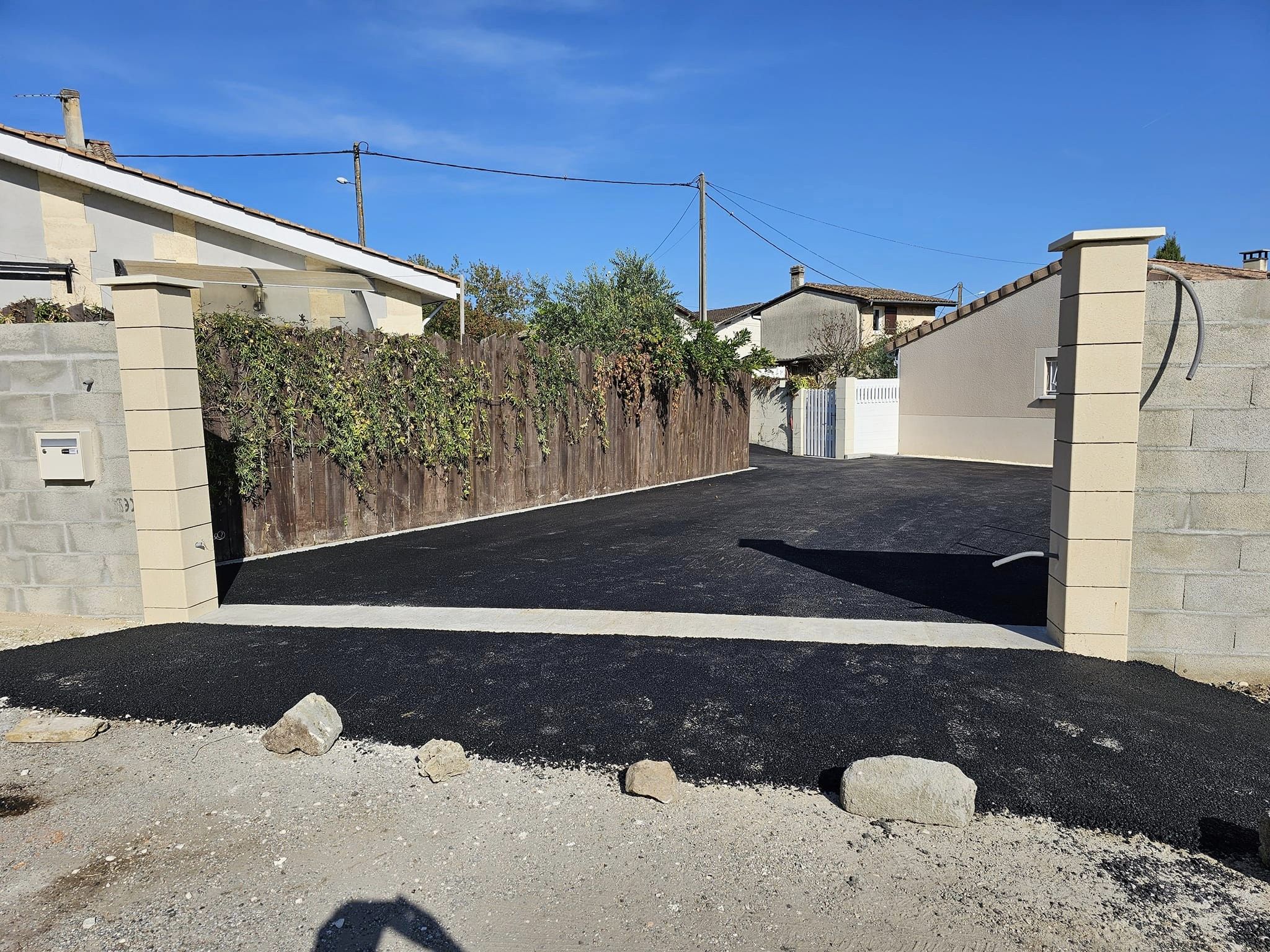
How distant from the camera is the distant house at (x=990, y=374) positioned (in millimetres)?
16812

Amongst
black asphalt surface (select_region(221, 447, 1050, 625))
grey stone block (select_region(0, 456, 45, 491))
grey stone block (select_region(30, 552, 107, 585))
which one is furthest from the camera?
black asphalt surface (select_region(221, 447, 1050, 625))

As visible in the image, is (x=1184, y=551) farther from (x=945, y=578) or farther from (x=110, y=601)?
(x=110, y=601)

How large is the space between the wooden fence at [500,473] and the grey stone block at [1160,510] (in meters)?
7.55

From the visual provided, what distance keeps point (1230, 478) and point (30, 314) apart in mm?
9434

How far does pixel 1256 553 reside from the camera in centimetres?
459

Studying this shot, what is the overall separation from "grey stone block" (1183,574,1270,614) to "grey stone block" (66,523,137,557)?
23.7ft

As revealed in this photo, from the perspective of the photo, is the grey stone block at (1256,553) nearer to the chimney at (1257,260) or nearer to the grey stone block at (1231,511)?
the grey stone block at (1231,511)

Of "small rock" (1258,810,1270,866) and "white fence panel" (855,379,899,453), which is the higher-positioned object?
"white fence panel" (855,379,899,453)

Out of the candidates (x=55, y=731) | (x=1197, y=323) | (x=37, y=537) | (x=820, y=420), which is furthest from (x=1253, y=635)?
(x=820, y=420)

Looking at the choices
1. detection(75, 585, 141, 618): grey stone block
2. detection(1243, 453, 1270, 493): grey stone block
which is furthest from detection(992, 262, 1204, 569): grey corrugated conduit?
detection(75, 585, 141, 618): grey stone block

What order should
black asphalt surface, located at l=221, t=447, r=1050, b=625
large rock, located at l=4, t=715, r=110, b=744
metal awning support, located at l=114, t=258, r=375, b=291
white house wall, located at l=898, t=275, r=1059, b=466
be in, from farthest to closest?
white house wall, located at l=898, t=275, r=1059, b=466, metal awning support, located at l=114, t=258, r=375, b=291, black asphalt surface, located at l=221, t=447, r=1050, b=625, large rock, located at l=4, t=715, r=110, b=744

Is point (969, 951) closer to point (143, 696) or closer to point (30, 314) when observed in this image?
point (143, 696)

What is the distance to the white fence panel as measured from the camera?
2014 cm

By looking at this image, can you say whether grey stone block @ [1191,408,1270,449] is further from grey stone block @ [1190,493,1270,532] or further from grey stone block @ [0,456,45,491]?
grey stone block @ [0,456,45,491]
